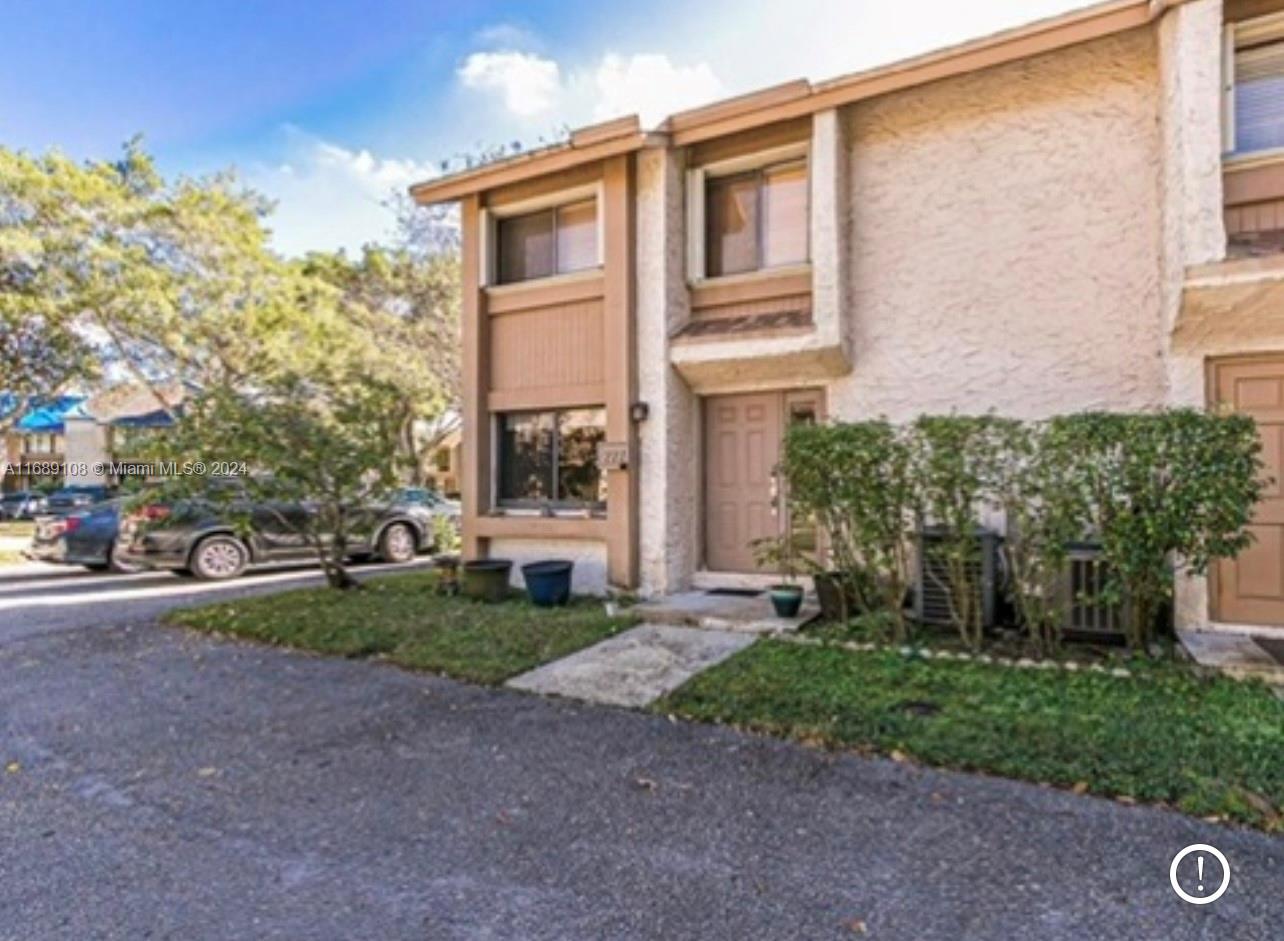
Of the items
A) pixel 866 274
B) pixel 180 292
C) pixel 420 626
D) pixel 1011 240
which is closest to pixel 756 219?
pixel 866 274

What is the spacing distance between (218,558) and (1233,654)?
12.8 metres

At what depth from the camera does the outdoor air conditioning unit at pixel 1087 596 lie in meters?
6.02

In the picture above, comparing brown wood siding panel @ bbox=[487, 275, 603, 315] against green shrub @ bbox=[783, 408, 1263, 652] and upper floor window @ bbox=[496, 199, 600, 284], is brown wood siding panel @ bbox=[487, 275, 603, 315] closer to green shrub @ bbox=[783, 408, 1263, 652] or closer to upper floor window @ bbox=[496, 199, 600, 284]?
upper floor window @ bbox=[496, 199, 600, 284]

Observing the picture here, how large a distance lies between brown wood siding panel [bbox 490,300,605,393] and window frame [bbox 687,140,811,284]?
1.31m

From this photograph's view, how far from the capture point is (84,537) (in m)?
12.1

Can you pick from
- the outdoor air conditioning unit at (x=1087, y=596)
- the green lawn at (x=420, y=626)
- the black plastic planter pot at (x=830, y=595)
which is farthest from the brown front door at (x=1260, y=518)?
the green lawn at (x=420, y=626)

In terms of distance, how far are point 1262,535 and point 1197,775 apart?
3792 millimetres

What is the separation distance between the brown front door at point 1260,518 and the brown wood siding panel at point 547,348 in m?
6.26

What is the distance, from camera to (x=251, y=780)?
3982 mm

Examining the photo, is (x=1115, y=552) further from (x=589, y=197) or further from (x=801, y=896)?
(x=589, y=197)

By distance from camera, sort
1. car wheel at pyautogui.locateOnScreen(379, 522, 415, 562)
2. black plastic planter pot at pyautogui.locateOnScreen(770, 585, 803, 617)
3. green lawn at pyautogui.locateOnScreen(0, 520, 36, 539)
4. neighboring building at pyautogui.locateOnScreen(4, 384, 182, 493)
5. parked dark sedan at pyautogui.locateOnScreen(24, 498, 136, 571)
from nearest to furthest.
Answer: black plastic planter pot at pyautogui.locateOnScreen(770, 585, 803, 617) < parked dark sedan at pyautogui.locateOnScreen(24, 498, 136, 571) < car wheel at pyautogui.locateOnScreen(379, 522, 415, 562) < green lawn at pyautogui.locateOnScreen(0, 520, 36, 539) < neighboring building at pyautogui.locateOnScreen(4, 384, 182, 493)

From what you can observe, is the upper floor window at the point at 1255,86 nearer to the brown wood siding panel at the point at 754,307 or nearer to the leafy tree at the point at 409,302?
the brown wood siding panel at the point at 754,307

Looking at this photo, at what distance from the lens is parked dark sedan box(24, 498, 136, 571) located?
39.8ft

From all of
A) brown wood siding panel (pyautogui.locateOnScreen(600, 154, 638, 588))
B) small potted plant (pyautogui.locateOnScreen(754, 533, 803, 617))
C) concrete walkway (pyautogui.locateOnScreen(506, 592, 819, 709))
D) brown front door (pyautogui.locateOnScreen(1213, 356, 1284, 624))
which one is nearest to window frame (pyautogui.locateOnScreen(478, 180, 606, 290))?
brown wood siding panel (pyautogui.locateOnScreen(600, 154, 638, 588))
